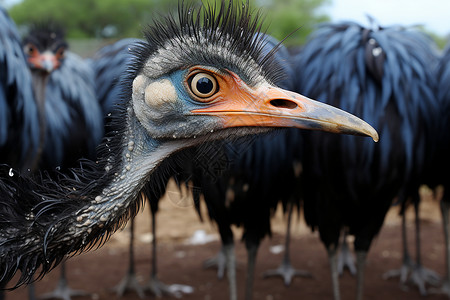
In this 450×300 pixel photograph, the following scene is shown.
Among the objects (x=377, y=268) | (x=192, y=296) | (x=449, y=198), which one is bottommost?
(x=377, y=268)

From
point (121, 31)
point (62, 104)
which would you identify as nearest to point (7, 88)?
point (62, 104)

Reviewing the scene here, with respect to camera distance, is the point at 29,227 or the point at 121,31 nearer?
the point at 29,227

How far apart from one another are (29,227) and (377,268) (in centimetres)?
472

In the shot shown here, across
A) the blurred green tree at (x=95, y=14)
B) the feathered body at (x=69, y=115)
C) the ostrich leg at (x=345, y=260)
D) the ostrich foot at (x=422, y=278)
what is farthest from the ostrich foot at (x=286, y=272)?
the blurred green tree at (x=95, y=14)

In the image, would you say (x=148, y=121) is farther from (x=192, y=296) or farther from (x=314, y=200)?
(x=192, y=296)

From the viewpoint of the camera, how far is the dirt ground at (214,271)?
4941mm

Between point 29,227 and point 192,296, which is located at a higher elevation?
point 29,227

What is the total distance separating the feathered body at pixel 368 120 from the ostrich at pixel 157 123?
5.23 ft

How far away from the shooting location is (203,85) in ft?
5.95

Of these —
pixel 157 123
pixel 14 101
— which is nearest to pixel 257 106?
pixel 157 123

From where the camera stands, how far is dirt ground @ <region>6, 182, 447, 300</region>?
494cm

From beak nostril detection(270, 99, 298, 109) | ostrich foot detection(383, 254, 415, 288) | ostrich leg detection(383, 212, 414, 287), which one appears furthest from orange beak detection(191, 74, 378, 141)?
ostrich foot detection(383, 254, 415, 288)

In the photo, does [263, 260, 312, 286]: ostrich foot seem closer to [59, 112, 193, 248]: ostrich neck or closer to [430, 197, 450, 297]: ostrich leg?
[430, 197, 450, 297]: ostrich leg

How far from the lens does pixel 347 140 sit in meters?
3.31
